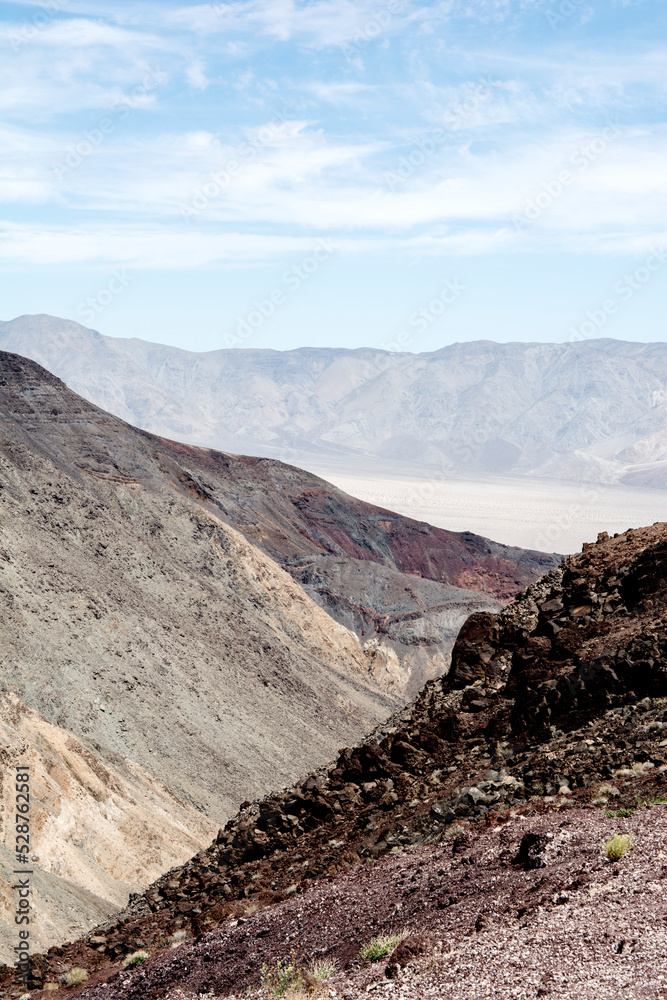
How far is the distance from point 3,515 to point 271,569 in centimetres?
2184

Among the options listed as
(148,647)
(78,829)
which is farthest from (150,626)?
(78,829)

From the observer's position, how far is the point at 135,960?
39.0ft

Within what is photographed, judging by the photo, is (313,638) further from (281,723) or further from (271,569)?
(281,723)

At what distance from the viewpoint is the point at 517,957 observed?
7887 mm

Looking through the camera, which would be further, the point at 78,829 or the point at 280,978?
the point at 78,829

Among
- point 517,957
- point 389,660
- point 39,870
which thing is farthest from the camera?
point 389,660

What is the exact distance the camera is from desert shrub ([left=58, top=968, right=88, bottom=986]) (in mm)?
12382

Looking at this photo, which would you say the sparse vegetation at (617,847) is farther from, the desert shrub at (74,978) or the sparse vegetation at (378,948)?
the desert shrub at (74,978)

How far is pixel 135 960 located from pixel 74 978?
1.21m

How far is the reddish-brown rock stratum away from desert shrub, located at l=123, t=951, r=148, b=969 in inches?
13.0

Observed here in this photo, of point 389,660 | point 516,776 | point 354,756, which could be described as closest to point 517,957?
point 516,776

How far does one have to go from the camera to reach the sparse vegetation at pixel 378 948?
28.9 ft

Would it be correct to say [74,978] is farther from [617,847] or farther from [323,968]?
[617,847]

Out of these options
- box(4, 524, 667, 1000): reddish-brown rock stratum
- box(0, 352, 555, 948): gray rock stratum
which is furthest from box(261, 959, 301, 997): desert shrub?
box(0, 352, 555, 948): gray rock stratum
